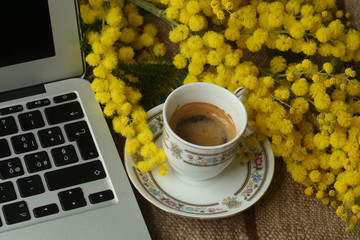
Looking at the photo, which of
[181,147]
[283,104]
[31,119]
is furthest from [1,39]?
[283,104]

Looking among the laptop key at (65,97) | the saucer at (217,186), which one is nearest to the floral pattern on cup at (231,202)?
the saucer at (217,186)

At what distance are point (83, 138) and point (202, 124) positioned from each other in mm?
137

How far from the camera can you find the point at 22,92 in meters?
0.58

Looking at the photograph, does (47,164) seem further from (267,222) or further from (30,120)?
(267,222)

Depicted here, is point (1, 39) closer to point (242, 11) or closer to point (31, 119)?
point (31, 119)

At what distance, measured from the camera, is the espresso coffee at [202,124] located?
55 centimetres

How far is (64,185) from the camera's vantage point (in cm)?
51

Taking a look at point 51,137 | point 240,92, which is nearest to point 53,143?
point 51,137

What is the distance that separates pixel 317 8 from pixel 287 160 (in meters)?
0.20

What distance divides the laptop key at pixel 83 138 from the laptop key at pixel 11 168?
6 cm

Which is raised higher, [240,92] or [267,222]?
[240,92]

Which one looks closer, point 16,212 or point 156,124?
point 16,212

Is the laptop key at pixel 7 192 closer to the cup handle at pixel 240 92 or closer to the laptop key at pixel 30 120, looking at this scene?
the laptop key at pixel 30 120

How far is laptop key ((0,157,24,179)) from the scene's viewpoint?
507mm
